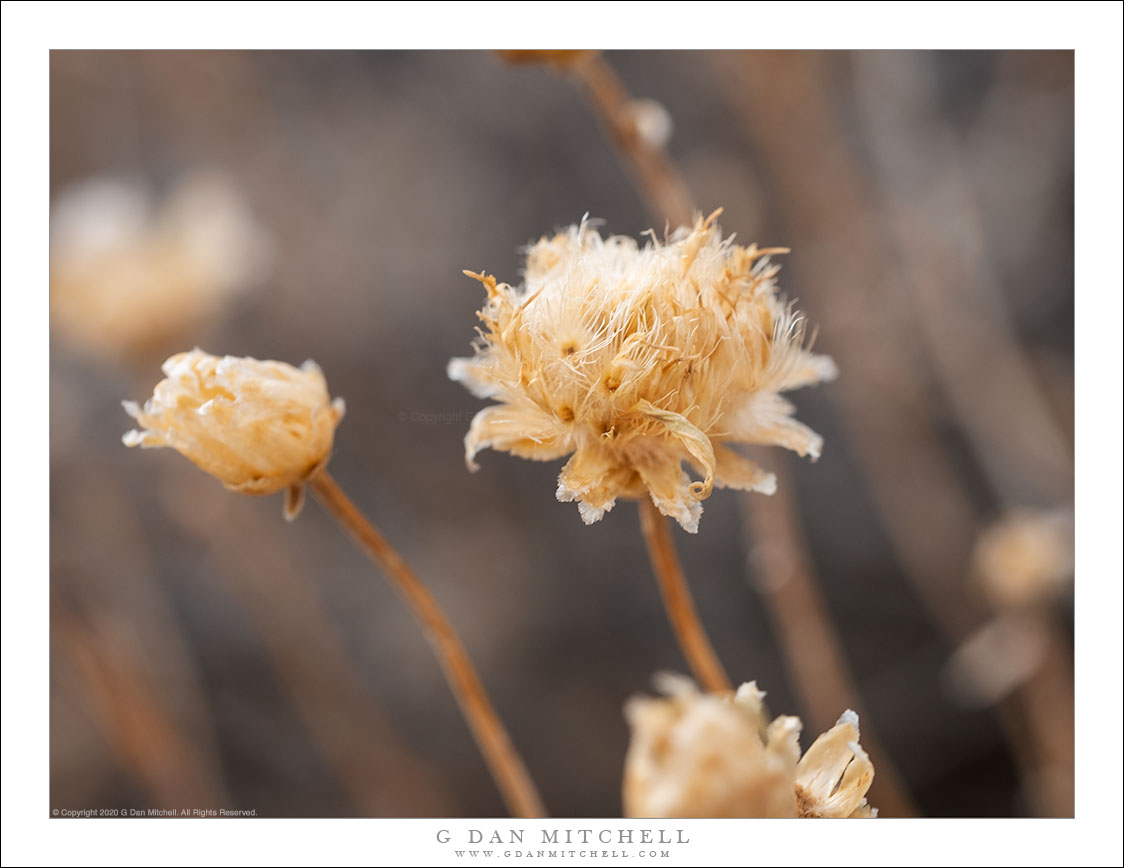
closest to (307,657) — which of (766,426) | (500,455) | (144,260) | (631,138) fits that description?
(500,455)

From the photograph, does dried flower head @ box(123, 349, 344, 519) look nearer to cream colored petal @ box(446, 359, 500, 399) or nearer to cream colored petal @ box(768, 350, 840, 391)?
cream colored petal @ box(446, 359, 500, 399)

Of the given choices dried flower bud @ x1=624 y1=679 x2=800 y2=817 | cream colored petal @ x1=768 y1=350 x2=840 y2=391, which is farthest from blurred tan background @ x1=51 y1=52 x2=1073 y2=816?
dried flower bud @ x1=624 y1=679 x2=800 y2=817

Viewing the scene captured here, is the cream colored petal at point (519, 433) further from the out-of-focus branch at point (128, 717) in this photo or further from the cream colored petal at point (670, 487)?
the out-of-focus branch at point (128, 717)

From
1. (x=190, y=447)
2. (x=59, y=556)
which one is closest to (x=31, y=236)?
(x=190, y=447)

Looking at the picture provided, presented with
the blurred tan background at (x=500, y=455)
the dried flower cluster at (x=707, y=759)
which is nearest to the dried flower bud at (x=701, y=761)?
the dried flower cluster at (x=707, y=759)

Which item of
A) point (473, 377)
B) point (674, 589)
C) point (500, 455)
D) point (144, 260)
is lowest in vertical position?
point (674, 589)

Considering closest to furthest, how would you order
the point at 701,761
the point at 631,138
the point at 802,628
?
the point at 701,761 < the point at 631,138 < the point at 802,628

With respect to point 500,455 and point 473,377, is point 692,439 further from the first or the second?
point 500,455
